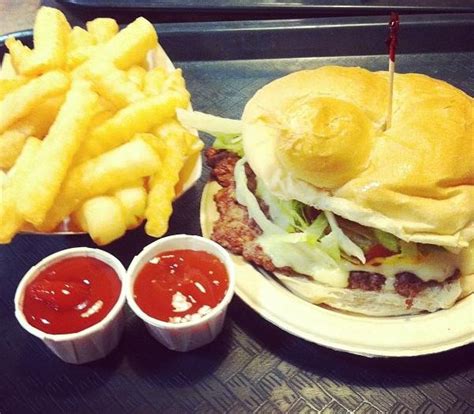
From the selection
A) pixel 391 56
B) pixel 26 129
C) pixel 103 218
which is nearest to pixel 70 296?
pixel 103 218

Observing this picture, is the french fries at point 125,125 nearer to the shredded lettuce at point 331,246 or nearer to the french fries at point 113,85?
the french fries at point 113,85

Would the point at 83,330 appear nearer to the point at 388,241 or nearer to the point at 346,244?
the point at 346,244

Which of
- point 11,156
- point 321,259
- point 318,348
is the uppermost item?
point 11,156

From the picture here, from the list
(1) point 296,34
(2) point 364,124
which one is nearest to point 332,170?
(2) point 364,124

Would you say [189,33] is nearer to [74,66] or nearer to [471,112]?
[74,66]

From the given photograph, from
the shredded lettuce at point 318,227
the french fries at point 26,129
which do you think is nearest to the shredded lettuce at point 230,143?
the shredded lettuce at point 318,227

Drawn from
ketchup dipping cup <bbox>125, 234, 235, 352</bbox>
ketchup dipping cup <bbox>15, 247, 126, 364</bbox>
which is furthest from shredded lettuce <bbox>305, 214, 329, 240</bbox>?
ketchup dipping cup <bbox>15, 247, 126, 364</bbox>

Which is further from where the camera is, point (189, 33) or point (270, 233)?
point (189, 33)
